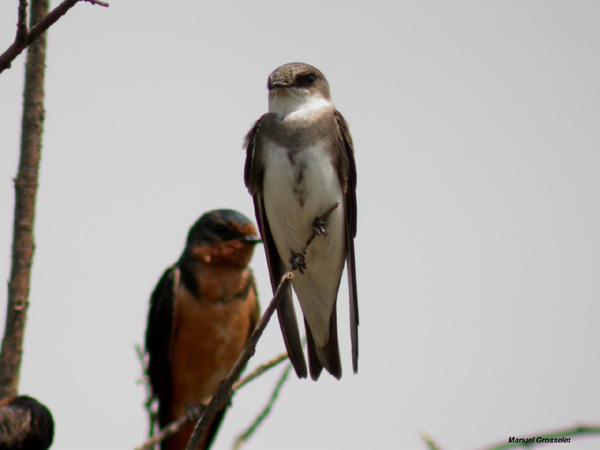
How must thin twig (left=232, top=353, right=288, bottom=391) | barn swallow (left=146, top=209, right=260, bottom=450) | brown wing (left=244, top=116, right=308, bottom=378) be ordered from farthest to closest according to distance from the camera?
barn swallow (left=146, top=209, right=260, bottom=450) → brown wing (left=244, top=116, right=308, bottom=378) → thin twig (left=232, top=353, right=288, bottom=391)

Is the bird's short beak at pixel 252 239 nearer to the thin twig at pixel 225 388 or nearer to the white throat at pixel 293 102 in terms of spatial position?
the white throat at pixel 293 102

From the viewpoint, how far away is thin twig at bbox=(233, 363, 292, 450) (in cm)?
334

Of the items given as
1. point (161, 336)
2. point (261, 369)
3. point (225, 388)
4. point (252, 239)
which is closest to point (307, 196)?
point (261, 369)

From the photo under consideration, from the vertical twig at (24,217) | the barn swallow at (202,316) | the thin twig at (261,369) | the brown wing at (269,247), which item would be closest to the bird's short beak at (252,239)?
the barn swallow at (202,316)

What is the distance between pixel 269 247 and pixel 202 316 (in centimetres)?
234

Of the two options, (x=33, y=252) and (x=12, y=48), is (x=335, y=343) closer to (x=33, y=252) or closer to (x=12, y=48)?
(x=33, y=252)

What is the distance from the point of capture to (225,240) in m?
8.61

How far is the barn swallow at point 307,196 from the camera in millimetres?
5531

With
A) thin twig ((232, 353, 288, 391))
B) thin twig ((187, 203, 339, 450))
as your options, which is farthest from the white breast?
thin twig ((187, 203, 339, 450))

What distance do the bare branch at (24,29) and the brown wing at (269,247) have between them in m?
3.02

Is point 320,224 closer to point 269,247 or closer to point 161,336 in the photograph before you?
point 269,247

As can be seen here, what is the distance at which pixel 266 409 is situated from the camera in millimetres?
3580

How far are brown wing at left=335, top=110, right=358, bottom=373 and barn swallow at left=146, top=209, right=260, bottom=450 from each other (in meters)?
2.55

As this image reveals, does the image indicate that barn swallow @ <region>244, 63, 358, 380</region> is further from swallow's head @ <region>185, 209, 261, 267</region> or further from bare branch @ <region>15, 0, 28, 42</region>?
bare branch @ <region>15, 0, 28, 42</region>
